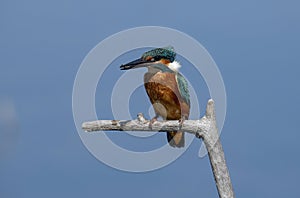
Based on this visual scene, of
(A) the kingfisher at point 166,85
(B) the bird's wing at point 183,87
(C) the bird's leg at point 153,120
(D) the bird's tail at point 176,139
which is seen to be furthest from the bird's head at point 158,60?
(D) the bird's tail at point 176,139

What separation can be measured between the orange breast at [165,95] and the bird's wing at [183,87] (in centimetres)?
4

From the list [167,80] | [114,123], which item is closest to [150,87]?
[167,80]

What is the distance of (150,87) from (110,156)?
1.04 m

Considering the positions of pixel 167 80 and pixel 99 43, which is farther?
pixel 167 80

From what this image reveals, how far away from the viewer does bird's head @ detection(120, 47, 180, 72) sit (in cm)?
686

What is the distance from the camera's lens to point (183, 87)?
7125 mm

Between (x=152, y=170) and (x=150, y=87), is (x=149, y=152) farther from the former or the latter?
(x=150, y=87)

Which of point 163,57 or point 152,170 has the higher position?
point 163,57

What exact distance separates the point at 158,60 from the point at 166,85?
30 cm

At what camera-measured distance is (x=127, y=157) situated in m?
6.47

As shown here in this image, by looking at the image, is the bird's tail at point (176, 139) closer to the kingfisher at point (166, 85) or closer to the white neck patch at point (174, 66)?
the kingfisher at point (166, 85)

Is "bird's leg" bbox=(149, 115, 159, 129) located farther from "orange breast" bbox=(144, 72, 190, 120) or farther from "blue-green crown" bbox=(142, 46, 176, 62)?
"blue-green crown" bbox=(142, 46, 176, 62)

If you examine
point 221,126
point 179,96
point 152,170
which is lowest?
point 152,170

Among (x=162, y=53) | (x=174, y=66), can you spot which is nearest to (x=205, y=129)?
(x=174, y=66)
